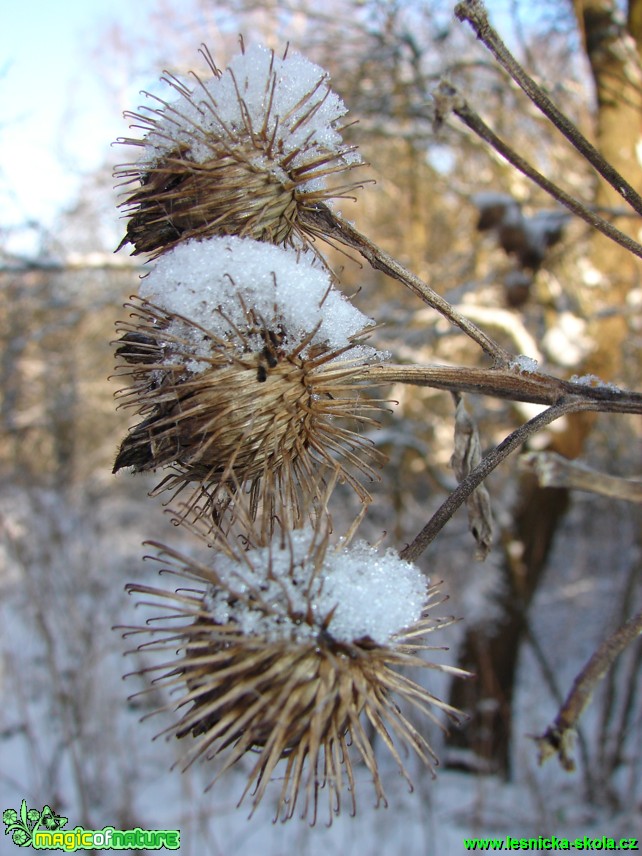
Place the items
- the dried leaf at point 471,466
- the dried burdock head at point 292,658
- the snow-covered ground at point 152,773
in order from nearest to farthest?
1. the dried burdock head at point 292,658
2. the dried leaf at point 471,466
3. the snow-covered ground at point 152,773

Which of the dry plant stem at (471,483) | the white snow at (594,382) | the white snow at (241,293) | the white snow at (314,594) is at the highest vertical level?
the white snow at (241,293)

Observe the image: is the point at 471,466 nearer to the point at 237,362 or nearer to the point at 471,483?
the point at 471,483

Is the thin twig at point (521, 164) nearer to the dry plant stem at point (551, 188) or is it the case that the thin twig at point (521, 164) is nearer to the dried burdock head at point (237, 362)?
the dry plant stem at point (551, 188)

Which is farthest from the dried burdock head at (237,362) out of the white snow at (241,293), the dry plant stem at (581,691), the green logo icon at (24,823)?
the green logo icon at (24,823)

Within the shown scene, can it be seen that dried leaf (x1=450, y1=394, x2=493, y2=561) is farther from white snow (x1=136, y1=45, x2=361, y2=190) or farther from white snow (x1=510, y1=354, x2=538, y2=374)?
white snow (x1=136, y1=45, x2=361, y2=190)

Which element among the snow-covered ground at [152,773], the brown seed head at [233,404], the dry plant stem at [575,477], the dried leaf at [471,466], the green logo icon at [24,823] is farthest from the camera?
the snow-covered ground at [152,773]
